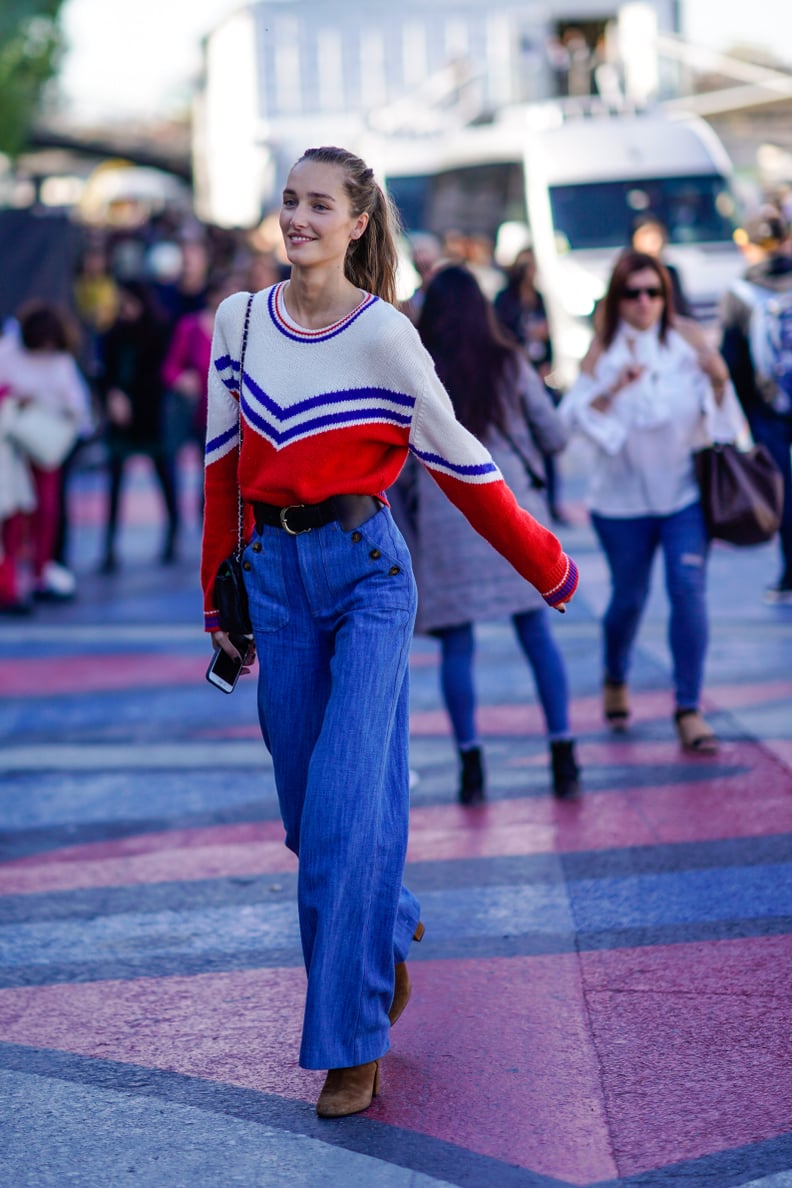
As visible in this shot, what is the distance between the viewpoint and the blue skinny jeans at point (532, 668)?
246 inches

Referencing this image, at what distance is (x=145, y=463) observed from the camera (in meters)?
19.4

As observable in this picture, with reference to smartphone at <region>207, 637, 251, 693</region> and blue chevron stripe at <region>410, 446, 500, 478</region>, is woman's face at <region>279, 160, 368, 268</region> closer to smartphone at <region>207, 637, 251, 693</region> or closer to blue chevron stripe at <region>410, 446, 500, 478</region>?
blue chevron stripe at <region>410, 446, 500, 478</region>

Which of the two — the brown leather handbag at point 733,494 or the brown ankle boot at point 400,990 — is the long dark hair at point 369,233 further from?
the brown leather handbag at point 733,494

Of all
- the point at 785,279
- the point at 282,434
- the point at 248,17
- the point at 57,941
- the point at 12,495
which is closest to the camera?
the point at 282,434

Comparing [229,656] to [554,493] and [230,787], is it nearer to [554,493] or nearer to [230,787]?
[230,787]

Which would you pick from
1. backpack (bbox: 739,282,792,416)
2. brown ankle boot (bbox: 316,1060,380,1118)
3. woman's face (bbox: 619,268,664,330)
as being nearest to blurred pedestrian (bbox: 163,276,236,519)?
backpack (bbox: 739,282,792,416)

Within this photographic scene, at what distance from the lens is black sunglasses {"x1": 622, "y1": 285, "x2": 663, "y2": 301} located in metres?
6.73

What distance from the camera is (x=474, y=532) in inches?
244

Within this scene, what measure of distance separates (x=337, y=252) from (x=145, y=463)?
1594 cm

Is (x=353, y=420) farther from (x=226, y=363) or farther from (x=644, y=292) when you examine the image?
(x=644, y=292)

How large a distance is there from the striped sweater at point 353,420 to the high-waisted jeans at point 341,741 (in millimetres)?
118

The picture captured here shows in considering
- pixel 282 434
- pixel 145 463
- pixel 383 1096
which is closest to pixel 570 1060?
pixel 383 1096

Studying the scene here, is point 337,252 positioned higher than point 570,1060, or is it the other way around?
point 337,252

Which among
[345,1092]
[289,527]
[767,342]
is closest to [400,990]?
[345,1092]
